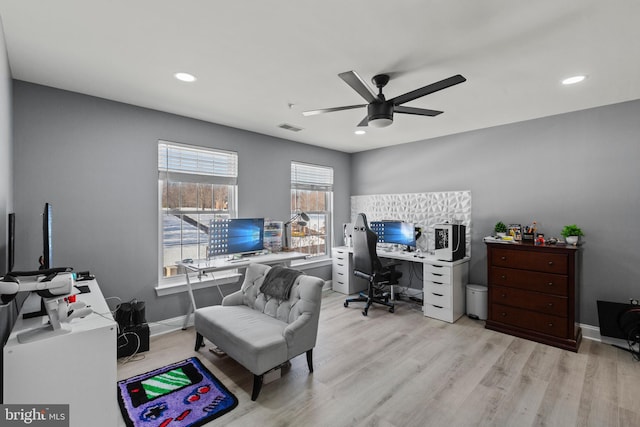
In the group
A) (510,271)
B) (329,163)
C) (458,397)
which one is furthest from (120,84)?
(510,271)

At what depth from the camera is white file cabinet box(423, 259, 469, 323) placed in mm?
3666

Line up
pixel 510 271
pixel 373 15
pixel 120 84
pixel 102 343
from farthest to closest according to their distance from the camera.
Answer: pixel 510 271 < pixel 120 84 < pixel 373 15 < pixel 102 343

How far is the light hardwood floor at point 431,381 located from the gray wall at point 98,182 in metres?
0.84

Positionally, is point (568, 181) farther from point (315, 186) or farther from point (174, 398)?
point (174, 398)

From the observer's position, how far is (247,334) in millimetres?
2270

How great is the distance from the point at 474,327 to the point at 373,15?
350cm

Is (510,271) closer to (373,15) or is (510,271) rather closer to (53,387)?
(373,15)

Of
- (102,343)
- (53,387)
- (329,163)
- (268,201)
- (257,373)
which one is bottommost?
(257,373)

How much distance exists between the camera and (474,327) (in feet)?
11.5

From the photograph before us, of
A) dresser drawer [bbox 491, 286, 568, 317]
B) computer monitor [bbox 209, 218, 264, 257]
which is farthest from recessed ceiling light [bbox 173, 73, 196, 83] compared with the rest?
dresser drawer [bbox 491, 286, 568, 317]

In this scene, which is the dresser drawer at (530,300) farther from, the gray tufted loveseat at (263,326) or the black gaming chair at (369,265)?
the gray tufted loveseat at (263,326)

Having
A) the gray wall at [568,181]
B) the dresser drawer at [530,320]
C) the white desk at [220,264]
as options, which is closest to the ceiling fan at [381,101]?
the white desk at [220,264]

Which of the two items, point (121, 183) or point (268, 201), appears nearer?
point (121, 183)

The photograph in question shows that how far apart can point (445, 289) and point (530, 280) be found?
910 mm
